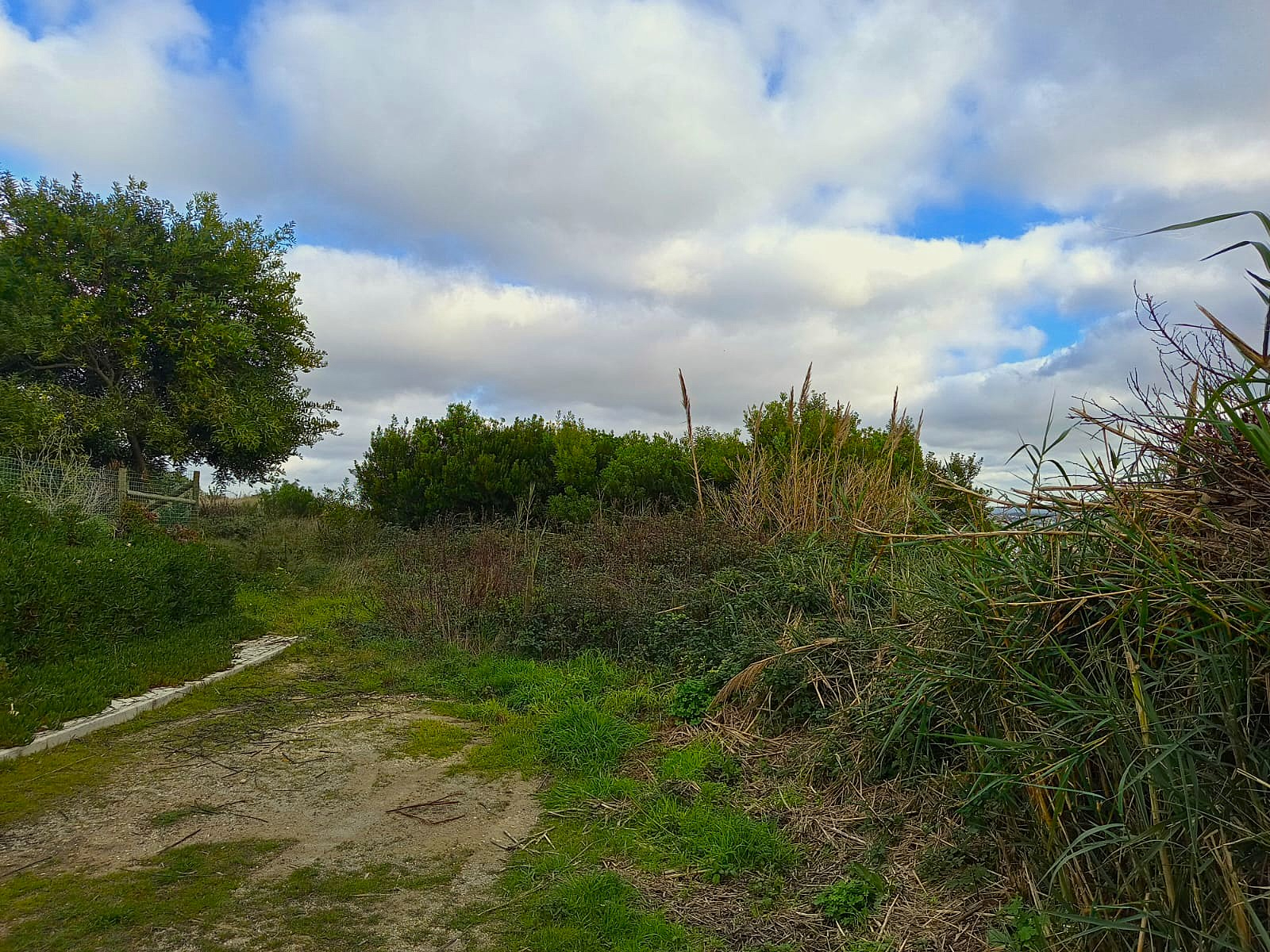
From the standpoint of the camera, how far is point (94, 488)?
13.8 metres

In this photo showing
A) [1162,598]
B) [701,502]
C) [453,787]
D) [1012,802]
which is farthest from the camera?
[701,502]

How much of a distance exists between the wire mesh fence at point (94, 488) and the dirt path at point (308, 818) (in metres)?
7.13

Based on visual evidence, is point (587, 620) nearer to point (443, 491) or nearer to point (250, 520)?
point (443, 491)

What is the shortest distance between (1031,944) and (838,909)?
0.75 meters

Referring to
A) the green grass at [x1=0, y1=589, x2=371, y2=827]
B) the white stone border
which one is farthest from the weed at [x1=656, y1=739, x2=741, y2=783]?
the white stone border

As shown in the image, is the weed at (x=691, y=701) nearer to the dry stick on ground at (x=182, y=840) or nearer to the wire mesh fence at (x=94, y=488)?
the dry stick on ground at (x=182, y=840)

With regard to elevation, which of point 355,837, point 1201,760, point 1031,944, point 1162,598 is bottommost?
point 355,837

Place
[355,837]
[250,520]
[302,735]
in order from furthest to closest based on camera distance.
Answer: [250,520]
[302,735]
[355,837]

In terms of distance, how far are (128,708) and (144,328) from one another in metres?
15.5

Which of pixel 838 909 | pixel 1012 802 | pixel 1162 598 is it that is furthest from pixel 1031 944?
pixel 1162 598

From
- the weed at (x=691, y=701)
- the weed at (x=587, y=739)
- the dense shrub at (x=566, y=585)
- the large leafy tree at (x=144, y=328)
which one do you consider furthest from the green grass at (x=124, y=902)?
the large leafy tree at (x=144, y=328)

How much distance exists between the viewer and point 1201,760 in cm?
229

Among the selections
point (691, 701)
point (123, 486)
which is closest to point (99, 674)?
point (691, 701)

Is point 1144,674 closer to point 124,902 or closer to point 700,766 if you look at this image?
point 700,766
